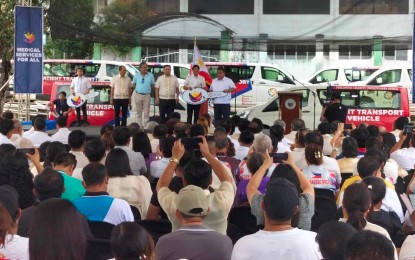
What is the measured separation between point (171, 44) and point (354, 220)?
38.0 feet

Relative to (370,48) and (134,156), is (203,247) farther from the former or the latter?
(370,48)

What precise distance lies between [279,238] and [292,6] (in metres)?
11.2

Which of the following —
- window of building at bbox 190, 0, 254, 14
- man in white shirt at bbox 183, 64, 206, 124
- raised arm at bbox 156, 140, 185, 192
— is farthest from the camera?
man in white shirt at bbox 183, 64, 206, 124

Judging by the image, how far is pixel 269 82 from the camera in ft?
77.1

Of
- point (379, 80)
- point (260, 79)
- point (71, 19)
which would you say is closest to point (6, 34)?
point (71, 19)

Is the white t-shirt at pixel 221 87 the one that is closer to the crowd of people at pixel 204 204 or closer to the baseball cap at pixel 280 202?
the crowd of people at pixel 204 204

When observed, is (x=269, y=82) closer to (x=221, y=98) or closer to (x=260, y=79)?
(x=260, y=79)

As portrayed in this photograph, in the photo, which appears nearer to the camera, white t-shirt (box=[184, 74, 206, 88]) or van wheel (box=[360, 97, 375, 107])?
white t-shirt (box=[184, 74, 206, 88])

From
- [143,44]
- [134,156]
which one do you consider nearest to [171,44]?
[143,44]

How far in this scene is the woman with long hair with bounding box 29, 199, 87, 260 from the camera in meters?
3.38

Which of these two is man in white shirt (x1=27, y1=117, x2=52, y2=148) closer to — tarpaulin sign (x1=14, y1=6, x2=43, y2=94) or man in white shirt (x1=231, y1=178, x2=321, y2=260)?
tarpaulin sign (x1=14, y1=6, x2=43, y2=94)

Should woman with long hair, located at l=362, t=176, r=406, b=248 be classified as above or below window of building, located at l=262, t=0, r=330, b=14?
below

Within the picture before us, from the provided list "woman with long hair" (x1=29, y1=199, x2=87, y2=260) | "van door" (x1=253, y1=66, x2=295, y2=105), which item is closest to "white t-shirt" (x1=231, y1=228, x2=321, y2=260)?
"woman with long hair" (x1=29, y1=199, x2=87, y2=260)

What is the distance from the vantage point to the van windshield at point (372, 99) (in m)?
17.9
